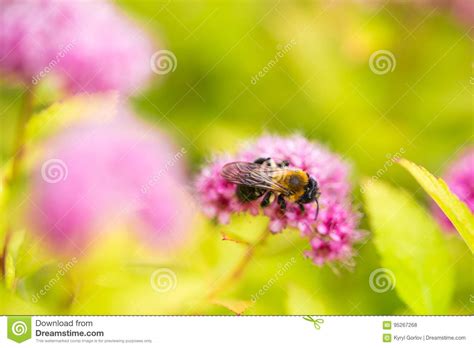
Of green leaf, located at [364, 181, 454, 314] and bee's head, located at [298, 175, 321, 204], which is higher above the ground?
bee's head, located at [298, 175, 321, 204]

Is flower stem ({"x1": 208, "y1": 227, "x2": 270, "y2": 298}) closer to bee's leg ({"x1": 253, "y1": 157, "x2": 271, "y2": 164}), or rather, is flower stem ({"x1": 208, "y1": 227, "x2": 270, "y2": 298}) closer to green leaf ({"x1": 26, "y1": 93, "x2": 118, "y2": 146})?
bee's leg ({"x1": 253, "y1": 157, "x2": 271, "y2": 164})

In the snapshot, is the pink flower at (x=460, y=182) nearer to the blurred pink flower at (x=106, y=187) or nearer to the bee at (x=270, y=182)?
Result: the bee at (x=270, y=182)

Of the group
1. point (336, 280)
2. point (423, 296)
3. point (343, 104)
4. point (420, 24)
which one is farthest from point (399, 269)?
point (420, 24)

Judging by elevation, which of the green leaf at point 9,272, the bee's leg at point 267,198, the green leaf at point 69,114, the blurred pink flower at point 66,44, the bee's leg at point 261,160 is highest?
the blurred pink flower at point 66,44

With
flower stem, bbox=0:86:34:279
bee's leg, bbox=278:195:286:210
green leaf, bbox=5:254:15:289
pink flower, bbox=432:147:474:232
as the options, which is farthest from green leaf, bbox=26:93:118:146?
pink flower, bbox=432:147:474:232

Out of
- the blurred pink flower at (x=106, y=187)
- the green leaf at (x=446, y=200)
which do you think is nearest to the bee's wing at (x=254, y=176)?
the blurred pink flower at (x=106, y=187)

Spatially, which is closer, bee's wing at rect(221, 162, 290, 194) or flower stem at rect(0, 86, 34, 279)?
flower stem at rect(0, 86, 34, 279)
